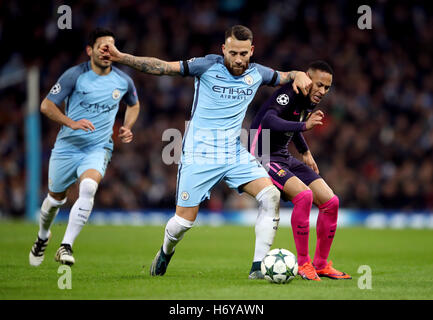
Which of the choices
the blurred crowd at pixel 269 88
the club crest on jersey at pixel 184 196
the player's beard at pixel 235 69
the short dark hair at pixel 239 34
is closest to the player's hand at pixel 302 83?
the player's beard at pixel 235 69

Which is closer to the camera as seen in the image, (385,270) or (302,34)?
(385,270)

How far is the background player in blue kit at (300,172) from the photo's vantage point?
7.78 m

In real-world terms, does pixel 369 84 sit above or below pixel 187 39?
below

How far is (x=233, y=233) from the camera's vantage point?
16.8 meters

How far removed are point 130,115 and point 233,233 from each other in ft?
26.5

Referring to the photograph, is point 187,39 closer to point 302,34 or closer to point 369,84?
point 302,34

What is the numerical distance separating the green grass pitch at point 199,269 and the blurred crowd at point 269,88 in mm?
4837

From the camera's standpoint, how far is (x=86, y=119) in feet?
28.1

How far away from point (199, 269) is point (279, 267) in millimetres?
1939

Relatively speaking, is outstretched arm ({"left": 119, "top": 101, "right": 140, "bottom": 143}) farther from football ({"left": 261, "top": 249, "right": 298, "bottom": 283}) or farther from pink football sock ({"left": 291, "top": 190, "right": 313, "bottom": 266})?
football ({"left": 261, "top": 249, "right": 298, "bottom": 283})

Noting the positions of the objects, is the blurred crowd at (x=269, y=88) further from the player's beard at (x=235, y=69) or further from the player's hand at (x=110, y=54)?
the player's hand at (x=110, y=54)
